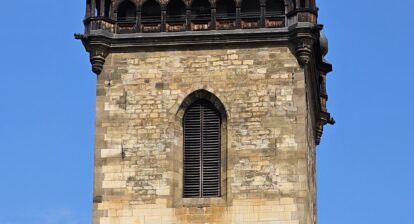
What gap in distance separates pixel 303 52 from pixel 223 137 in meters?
3.46

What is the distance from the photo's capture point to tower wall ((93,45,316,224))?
4134 centimetres

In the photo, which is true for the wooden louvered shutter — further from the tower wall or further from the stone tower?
the tower wall

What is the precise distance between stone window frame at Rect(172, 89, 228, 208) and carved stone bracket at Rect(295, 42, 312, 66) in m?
2.68

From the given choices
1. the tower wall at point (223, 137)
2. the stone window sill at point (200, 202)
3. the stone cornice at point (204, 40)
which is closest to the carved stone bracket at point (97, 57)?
the stone cornice at point (204, 40)

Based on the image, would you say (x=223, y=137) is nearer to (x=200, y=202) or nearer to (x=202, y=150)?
(x=202, y=150)

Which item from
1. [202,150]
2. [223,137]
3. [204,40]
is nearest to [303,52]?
[204,40]

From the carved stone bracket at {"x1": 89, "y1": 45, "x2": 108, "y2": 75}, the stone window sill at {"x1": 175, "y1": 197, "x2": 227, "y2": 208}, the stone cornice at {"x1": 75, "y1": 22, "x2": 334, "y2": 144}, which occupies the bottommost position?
the stone window sill at {"x1": 175, "y1": 197, "x2": 227, "y2": 208}

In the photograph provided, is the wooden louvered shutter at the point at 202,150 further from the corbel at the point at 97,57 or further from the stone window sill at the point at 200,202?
the corbel at the point at 97,57

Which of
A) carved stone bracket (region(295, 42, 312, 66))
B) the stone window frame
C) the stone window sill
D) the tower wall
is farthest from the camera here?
carved stone bracket (region(295, 42, 312, 66))

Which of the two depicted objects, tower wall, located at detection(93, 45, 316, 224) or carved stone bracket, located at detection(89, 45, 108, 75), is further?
carved stone bracket, located at detection(89, 45, 108, 75)

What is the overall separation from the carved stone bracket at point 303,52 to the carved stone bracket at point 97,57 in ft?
19.0

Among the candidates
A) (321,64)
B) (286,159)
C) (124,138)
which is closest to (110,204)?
(124,138)

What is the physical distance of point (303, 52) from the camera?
4244 centimetres

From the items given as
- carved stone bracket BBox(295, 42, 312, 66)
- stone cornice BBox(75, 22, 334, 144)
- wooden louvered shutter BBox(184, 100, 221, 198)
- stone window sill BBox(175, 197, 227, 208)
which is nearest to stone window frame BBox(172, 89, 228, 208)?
stone window sill BBox(175, 197, 227, 208)
